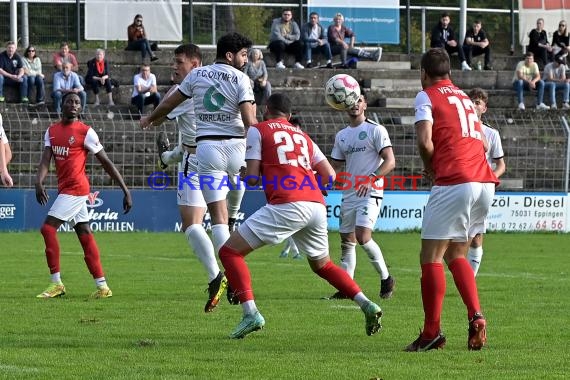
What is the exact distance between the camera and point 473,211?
349 inches

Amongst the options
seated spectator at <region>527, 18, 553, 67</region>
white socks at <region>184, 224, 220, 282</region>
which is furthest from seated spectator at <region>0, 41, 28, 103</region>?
white socks at <region>184, 224, 220, 282</region>

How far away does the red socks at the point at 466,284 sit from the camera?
340 inches

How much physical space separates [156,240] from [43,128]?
4652mm

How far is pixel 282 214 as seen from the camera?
8.98 meters

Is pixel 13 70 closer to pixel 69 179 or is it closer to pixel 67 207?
pixel 69 179

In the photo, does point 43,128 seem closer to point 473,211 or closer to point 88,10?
point 88,10

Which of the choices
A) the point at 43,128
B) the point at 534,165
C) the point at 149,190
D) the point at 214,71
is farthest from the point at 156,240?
the point at 214,71

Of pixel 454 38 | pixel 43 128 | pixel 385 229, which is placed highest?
pixel 454 38

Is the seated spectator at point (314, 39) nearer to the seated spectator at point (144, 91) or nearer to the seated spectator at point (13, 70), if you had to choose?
the seated spectator at point (144, 91)

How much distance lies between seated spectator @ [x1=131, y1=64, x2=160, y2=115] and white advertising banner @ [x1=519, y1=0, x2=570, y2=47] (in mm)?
11099

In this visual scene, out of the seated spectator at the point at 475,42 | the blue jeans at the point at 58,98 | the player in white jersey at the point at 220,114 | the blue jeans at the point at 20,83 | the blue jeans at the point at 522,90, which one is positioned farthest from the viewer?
the seated spectator at the point at 475,42

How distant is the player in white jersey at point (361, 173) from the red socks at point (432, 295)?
14.1 ft

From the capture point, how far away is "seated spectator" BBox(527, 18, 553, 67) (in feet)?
107

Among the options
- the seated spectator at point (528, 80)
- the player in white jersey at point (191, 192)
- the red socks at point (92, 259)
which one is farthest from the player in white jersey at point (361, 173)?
the seated spectator at point (528, 80)
